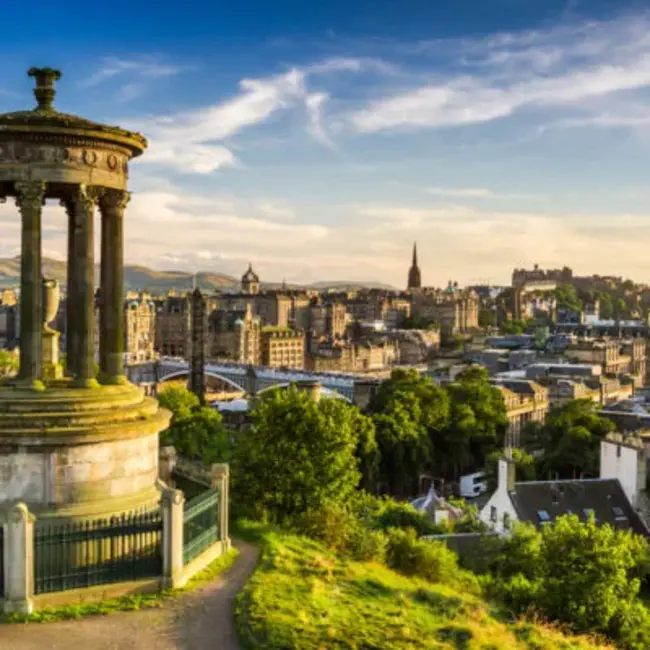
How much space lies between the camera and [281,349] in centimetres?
17300

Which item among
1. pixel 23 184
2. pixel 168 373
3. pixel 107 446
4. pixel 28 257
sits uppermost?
pixel 23 184

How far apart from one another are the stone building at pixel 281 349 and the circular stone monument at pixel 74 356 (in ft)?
494

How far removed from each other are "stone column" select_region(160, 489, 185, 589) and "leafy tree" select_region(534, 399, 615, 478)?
54.2m

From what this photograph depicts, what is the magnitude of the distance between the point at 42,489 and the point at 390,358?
159m

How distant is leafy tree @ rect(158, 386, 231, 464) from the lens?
56.9 meters

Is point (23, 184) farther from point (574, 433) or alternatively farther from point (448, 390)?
point (448, 390)

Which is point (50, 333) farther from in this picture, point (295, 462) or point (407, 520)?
point (407, 520)

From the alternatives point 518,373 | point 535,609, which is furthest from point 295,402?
point 518,373

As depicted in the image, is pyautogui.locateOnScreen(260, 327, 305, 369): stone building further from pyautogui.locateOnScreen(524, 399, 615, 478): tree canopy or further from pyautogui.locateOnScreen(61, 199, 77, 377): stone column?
pyautogui.locateOnScreen(61, 199, 77, 377): stone column

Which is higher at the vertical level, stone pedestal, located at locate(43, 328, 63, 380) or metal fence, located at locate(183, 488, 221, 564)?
stone pedestal, located at locate(43, 328, 63, 380)

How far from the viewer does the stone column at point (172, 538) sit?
16531 millimetres

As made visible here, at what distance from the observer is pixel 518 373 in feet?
369

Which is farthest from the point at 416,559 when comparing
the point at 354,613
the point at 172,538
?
the point at 172,538

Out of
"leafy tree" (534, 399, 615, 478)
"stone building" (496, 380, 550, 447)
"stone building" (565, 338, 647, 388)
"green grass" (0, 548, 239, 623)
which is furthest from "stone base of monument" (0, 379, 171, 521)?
"stone building" (565, 338, 647, 388)
